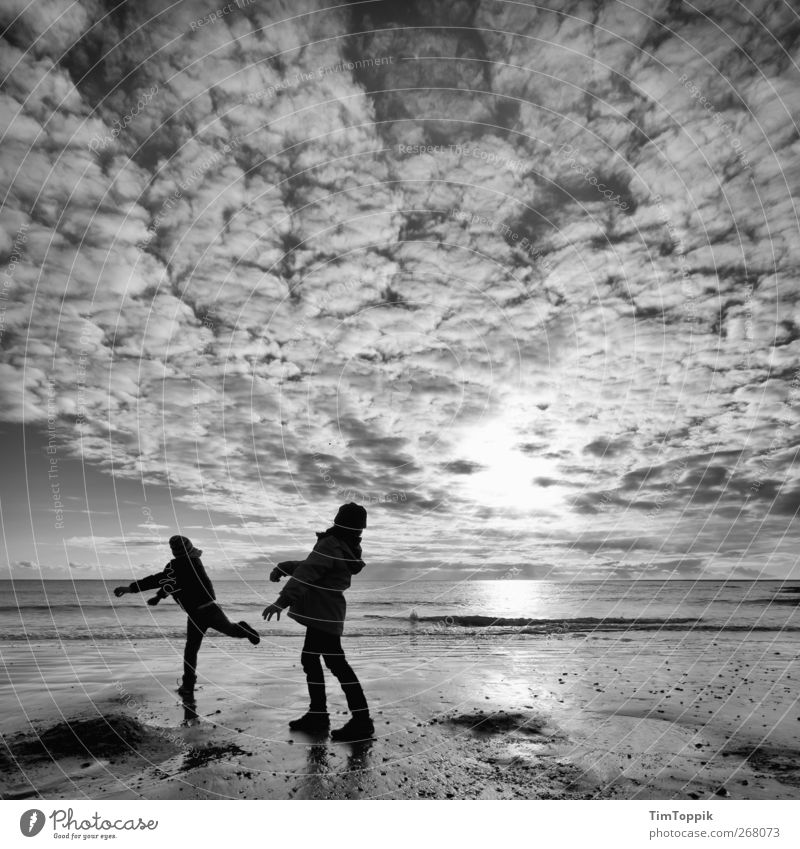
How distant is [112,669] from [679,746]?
1302 cm

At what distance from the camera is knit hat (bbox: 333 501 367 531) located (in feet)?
24.7

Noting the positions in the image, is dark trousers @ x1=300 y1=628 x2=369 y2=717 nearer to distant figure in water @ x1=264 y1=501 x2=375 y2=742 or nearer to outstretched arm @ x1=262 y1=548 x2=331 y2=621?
distant figure in water @ x1=264 y1=501 x2=375 y2=742

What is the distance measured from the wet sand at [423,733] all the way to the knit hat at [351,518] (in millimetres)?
2890

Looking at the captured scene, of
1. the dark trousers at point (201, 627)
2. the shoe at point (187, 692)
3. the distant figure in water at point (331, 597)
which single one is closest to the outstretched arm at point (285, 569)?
the distant figure in water at point (331, 597)

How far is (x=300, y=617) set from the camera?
24.5ft

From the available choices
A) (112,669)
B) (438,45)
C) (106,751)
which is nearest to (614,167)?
(438,45)

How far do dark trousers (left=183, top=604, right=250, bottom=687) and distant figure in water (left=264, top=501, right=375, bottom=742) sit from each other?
190 cm

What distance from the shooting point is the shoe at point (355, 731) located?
7.26 metres

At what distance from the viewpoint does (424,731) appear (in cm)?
778

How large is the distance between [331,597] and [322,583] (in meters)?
0.24

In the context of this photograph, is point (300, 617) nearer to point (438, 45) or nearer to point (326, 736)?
point (326, 736)

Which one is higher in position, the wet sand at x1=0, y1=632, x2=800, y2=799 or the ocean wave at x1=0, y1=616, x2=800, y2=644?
the wet sand at x1=0, y1=632, x2=800, y2=799

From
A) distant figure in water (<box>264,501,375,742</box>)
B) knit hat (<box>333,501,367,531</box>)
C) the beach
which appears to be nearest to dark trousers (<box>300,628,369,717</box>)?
distant figure in water (<box>264,501,375,742</box>)

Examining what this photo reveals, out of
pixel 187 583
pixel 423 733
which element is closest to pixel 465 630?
pixel 423 733
